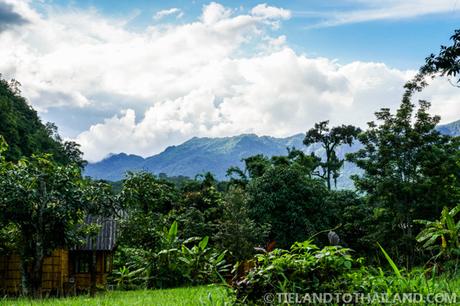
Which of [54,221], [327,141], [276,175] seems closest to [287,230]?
[276,175]

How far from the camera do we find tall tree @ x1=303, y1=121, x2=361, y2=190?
59.4 meters

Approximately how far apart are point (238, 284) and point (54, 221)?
12.5 metres

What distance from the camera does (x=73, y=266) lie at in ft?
83.9

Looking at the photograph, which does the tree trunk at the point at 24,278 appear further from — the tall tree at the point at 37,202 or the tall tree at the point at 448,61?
the tall tree at the point at 448,61

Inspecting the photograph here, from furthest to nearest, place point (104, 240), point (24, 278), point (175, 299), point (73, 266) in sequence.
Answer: point (73, 266) → point (104, 240) → point (24, 278) → point (175, 299)

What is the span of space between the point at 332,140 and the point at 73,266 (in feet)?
144

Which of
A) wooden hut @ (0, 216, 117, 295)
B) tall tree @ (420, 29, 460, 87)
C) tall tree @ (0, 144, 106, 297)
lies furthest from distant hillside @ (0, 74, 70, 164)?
tall tree @ (420, 29, 460, 87)

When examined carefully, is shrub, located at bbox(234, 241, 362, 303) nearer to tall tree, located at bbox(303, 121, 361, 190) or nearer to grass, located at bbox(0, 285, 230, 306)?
grass, located at bbox(0, 285, 230, 306)

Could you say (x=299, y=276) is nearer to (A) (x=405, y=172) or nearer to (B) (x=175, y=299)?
(B) (x=175, y=299)

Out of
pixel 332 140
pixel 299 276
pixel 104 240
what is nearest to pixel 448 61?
pixel 299 276

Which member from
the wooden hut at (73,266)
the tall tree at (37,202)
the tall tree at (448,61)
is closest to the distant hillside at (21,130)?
the wooden hut at (73,266)

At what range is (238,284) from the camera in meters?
4.21

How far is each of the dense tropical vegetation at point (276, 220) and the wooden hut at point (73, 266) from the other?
1.51 m

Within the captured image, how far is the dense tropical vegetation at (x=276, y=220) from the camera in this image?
4.34m
